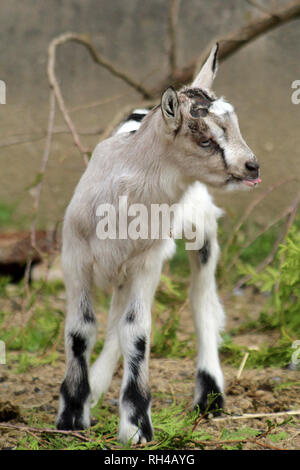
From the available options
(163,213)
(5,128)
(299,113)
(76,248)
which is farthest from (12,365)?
(299,113)

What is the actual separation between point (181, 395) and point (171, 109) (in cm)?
181

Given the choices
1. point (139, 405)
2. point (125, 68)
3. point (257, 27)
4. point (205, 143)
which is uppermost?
point (125, 68)

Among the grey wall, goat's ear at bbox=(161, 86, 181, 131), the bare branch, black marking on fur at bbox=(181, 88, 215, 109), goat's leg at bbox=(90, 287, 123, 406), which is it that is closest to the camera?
goat's ear at bbox=(161, 86, 181, 131)

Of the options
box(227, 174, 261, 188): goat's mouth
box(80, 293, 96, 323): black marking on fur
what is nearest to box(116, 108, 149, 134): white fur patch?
box(227, 174, 261, 188): goat's mouth

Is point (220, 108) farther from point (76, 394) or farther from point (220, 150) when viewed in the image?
point (76, 394)

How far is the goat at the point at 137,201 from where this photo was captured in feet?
10.5

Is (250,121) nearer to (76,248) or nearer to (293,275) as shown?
(293,275)

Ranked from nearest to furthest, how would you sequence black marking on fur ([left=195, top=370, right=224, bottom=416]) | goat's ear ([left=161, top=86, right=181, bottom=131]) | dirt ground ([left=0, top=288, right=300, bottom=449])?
goat's ear ([left=161, top=86, right=181, bottom=131]) < dirt ground ([left=0, top=288, right=300, bottom=449]) < black marking on fur ([left=195, top=370, right=224, bottom=416])

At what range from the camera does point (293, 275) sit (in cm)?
466

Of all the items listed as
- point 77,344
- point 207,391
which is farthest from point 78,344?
point 207,391

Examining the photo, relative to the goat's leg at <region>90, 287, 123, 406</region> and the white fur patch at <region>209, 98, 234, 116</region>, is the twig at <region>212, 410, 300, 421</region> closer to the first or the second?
the goat's leg at <region>90, 287, 123, 406</region>

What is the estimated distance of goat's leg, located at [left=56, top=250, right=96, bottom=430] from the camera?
3.48m

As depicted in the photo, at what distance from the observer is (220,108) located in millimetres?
3229
